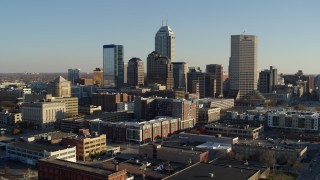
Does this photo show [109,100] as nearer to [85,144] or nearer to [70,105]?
[70,105]

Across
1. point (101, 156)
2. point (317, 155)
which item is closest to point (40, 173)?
point (101, 156)

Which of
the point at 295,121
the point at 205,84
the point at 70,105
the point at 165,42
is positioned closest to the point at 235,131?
the point at 295,121

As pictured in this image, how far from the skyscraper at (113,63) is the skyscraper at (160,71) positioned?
572 inches

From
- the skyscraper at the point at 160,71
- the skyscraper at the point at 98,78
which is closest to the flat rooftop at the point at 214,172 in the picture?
the skyscraper at the point at 160,71

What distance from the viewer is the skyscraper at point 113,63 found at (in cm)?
11506

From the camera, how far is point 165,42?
12650cm

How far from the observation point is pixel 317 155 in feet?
131

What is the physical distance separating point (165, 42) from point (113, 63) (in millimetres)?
19891

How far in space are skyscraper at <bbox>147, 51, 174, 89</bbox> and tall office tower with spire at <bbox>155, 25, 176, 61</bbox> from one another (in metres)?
23.4

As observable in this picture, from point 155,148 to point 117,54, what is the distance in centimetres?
8061

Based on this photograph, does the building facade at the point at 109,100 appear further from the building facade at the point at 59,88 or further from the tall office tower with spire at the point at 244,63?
the tall office tower with spire at the point at 244,63

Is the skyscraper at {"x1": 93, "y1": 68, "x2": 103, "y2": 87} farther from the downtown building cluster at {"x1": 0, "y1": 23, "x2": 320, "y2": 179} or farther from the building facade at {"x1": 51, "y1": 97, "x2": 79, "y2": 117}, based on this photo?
the building facade at {"x1": 51, "y1": 97, "x2": 79, "y2": 117}

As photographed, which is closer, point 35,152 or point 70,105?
Answer: point 35,152

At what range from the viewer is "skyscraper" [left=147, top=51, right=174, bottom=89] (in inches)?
3927
